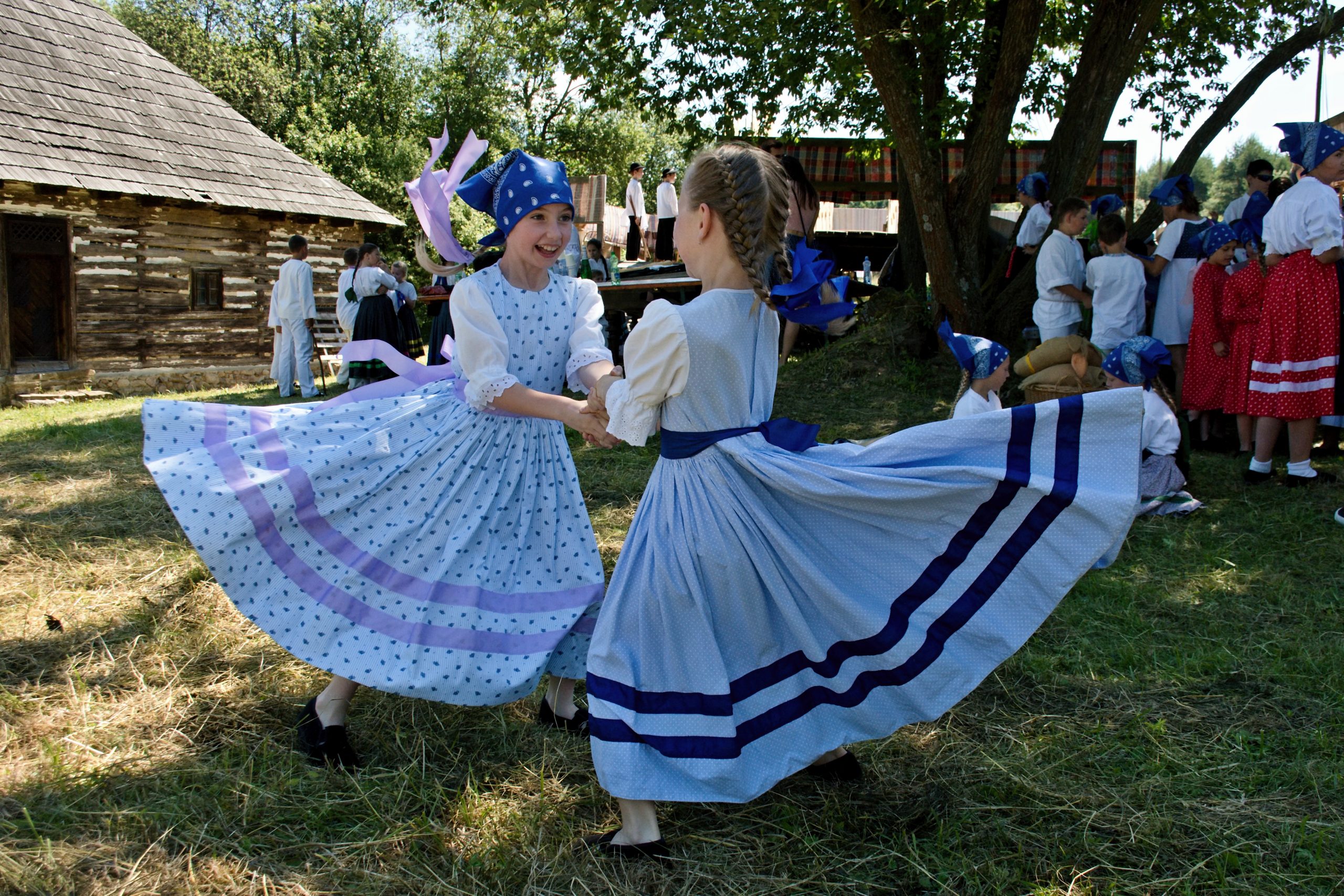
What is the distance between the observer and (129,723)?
2898 mm

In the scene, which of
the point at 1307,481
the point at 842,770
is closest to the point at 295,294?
the point at 1307,481

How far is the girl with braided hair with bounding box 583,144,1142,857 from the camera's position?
216 centimetres

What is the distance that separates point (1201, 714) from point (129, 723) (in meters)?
3.23

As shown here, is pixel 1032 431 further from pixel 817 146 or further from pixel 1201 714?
pixel 817 146

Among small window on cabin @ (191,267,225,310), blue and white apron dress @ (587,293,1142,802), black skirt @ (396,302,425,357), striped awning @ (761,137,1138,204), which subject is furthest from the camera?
small window on cabin @ (191,267,225,310)

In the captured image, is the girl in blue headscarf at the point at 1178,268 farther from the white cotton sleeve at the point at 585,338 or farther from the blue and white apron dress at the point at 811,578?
the blue and white apron dress at the point at 811,578

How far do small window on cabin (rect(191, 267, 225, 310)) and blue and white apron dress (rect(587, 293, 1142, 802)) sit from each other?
13.9 m

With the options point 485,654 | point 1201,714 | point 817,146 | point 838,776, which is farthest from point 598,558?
point 817,146

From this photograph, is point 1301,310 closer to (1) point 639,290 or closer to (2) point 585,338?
(2) point 585,338

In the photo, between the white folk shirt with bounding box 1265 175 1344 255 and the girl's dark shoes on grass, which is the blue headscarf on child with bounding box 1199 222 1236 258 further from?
the girl's dark shoes on grass

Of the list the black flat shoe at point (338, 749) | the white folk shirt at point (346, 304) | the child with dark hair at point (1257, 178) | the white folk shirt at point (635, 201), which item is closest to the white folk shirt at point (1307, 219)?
the child with dark hair at point (1257, 178)

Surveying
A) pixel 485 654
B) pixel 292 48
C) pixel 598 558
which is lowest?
pixel 485 654

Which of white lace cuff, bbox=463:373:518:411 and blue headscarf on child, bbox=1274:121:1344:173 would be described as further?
blue headscarf on child, bbox=1274:121:1344:173

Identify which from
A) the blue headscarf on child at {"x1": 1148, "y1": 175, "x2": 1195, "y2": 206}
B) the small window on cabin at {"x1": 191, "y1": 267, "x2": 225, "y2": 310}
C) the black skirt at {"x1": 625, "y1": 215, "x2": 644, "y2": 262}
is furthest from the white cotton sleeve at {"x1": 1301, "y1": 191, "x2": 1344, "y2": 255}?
the small window on cabin at {"x1": 191, "y1": 267, "x2": 225, "y2": 310}
